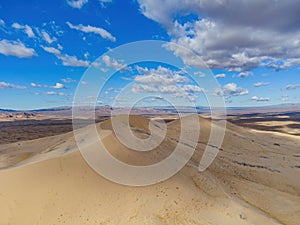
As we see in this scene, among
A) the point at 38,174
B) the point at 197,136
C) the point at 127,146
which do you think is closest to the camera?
the point at 38,174

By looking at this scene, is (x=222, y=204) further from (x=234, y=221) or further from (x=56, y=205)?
(x=56, y=205)

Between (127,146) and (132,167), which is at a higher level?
(127,146)

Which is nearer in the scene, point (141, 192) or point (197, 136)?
point (141, 192)

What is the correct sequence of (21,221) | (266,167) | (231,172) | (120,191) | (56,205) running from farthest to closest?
(266,167) → (231,172) → (120,191) → (56,205) → (21,221)

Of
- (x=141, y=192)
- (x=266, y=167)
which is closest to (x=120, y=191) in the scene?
(x=141, y=192)

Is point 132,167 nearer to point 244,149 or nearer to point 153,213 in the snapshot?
point 153,213

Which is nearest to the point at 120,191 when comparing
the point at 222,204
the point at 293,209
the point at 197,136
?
the point at 222,204

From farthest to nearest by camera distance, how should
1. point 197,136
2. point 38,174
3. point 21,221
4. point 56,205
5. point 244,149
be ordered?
point 197,136 → point 244,149 → point 38,174 → point 56,205 → point 21,221

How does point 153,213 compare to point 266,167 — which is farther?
point 266,167

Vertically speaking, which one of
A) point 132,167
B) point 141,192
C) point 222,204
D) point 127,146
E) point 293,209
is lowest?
point 293,209
